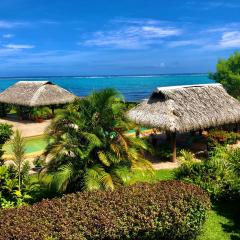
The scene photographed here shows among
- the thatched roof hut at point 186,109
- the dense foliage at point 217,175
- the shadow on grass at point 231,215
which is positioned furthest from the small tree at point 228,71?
the shadow on grass at point 231,215

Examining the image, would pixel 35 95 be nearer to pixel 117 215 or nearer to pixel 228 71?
pixel 117 215

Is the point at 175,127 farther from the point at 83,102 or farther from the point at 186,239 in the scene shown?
the point at 186,239

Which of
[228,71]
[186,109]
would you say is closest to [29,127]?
[186,109]

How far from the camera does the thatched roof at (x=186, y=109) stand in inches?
738

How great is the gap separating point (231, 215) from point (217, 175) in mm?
1730

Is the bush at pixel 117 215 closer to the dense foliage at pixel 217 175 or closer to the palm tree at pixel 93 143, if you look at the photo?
the palm tree at pixel 93 143

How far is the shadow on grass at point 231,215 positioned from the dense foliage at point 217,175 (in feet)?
0.96

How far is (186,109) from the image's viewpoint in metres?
19.4

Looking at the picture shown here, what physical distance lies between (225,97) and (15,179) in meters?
14.4

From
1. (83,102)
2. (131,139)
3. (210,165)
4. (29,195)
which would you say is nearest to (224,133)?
(210,165)

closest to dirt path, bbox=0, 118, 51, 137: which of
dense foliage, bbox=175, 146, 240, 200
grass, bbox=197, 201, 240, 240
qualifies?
dense foliage, bbox=175, 146, 240, 200

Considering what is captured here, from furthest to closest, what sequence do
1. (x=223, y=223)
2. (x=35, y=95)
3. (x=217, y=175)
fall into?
(x=35, y=95)
(x=217, y=175)
(x=223, y=223)

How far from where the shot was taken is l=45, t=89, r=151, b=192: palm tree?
40.4 ft

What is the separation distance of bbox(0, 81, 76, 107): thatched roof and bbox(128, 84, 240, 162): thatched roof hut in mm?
11920
